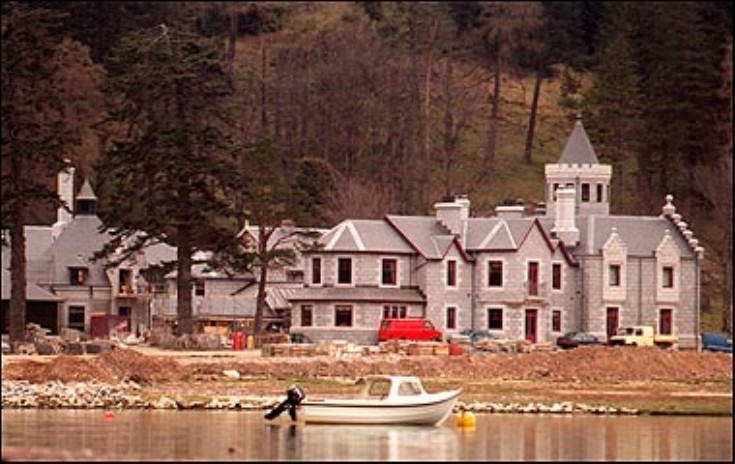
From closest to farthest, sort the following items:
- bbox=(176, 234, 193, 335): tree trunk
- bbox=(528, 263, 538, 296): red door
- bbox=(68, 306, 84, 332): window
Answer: bbox=(176, 234, 193, 335): tree trunk
bbox=(528, 263, 538, 296): red door
bbox=(68, 306, 84, 332): window

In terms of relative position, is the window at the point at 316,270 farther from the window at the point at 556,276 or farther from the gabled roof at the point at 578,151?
the gabled roof at the point at 578,151

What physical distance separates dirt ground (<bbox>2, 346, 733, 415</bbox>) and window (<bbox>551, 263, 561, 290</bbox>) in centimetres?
1717

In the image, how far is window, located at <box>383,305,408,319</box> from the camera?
95.1 m

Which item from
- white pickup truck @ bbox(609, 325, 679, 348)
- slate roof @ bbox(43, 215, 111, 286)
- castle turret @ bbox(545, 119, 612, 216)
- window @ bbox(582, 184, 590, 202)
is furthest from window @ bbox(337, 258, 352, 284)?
window @ bbox(582, 184, 590, 202)

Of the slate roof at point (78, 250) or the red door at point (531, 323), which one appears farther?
the slate roof at point (78, 250)

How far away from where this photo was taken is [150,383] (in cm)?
6625

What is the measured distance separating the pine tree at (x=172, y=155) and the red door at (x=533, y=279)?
1438 cm

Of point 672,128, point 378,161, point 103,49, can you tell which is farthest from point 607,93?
point 103,49

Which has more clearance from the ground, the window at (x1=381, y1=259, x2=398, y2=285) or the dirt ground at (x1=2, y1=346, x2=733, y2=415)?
the window at (x1=381, y1=259, x2=398, y2=285)

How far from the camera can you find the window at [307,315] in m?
94.9

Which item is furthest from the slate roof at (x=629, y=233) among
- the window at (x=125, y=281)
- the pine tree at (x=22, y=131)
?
the pine tree at (x=22, y=131)

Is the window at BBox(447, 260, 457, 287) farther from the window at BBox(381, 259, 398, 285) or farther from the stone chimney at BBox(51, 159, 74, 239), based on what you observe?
the stone chimney at BBox(51, 159, 74, 239)

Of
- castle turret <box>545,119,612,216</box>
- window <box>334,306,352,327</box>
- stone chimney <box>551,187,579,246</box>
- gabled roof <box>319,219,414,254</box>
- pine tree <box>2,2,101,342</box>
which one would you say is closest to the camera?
pine tree <box>2,2,101,342</box>

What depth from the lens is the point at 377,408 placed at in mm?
51469
